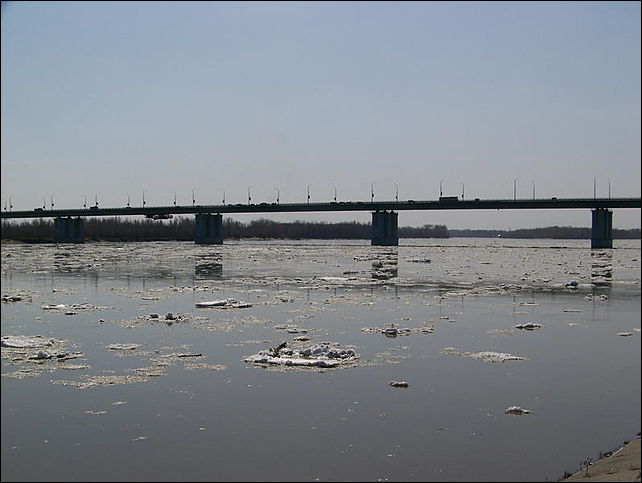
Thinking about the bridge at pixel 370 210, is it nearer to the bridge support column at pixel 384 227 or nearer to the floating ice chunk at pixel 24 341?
the bridge support column at pixel 384 227

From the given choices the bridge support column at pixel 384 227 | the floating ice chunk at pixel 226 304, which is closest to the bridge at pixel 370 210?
the bridge support column at pixel 384 227

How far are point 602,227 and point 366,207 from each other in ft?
149

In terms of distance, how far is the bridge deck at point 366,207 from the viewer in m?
120

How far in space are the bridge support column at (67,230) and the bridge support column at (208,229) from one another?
2835 centimetres

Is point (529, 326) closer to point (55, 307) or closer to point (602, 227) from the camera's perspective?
point (55, 307)

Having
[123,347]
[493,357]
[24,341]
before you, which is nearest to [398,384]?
[493,357]

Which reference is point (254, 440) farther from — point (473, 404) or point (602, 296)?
point (602, 296)

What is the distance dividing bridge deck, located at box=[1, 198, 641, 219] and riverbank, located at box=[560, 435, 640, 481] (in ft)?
394

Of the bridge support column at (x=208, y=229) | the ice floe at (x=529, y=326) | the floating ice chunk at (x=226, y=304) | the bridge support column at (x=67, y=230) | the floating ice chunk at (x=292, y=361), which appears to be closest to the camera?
the floating ice chunk at (x=292, y=361)

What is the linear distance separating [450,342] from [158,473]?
940 centimetres

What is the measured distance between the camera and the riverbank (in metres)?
6.77

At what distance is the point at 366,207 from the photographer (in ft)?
440

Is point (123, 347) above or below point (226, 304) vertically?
above

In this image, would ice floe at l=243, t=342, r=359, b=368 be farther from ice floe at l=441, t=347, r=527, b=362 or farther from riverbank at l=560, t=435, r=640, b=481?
riverbank at l=560, t=435, r=640, b=481
